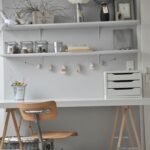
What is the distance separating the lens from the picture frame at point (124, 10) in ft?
15.0

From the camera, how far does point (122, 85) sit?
4273 millimetres

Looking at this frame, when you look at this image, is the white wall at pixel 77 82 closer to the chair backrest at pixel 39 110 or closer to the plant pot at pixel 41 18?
the plant pot at pixel 41 18

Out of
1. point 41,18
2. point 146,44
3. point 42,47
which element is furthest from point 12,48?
point 146,44

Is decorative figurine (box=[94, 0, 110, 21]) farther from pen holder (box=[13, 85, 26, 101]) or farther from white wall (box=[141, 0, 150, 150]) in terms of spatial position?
pen holder (box=[13, 85, 26, 101])

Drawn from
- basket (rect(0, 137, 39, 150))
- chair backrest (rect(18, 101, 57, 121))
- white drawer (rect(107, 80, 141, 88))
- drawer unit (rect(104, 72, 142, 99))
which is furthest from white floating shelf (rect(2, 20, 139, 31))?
basket (rect(0, 137, 39, 150))

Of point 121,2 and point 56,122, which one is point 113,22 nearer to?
point 121,2

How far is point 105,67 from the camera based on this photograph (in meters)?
4.67

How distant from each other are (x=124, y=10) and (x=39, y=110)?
178cm

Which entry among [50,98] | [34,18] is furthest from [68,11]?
[50,98]

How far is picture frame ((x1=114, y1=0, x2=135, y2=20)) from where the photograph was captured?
4566 mm

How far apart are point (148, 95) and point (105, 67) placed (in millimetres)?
634

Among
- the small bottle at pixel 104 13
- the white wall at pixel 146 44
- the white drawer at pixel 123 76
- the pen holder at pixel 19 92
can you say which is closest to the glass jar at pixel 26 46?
the pen holder at pixel 19 92

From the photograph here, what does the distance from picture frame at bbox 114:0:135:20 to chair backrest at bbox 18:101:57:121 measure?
1.55m

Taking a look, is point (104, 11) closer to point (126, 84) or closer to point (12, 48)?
point (126, 84)
